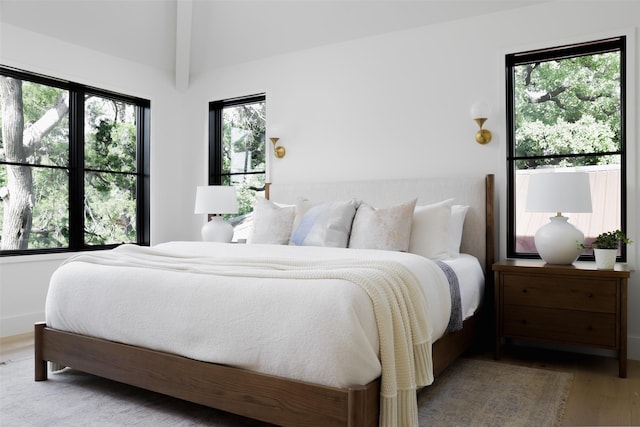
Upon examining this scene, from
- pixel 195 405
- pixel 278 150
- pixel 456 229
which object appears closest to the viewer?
pixel 195 405

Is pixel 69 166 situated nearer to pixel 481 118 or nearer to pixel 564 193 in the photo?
pixel 481 118

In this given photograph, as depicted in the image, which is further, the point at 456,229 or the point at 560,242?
the point at 456,229

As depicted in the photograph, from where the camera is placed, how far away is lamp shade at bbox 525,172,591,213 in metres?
2.94

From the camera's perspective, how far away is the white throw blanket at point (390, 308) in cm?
184

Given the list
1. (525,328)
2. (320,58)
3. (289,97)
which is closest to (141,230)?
(289,97)

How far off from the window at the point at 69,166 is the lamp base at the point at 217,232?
0.94 meters

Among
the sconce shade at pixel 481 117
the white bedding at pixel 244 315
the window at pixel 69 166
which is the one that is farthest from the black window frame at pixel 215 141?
the sconce shade at pixel 481 117

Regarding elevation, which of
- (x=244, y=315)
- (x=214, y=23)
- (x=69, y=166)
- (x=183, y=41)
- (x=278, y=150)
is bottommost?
(x=244, y=315)

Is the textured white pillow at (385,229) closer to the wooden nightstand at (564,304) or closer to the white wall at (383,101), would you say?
the wooden nightstand at (564,304)

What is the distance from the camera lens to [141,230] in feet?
16.5

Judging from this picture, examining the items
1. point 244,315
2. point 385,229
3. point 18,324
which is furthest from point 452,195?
point 18,324

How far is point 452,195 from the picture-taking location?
145 inches

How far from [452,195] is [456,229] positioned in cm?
36

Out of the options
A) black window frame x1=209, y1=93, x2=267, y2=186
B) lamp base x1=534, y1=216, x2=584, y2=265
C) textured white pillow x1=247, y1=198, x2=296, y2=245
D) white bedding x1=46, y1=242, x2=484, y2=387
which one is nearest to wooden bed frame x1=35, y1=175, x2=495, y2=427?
white bedding x1=46, y1=242, x2=484, y2=387
